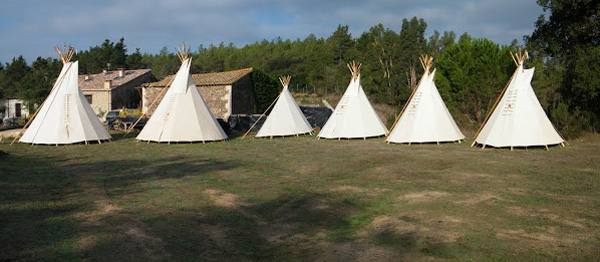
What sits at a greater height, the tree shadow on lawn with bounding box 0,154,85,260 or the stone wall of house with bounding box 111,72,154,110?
the stone wall of house with bounding box 111,72,154,110

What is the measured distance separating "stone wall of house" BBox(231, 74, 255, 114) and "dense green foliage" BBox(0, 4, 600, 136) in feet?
2.87

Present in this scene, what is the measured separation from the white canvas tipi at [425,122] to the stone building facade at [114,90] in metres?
24.4

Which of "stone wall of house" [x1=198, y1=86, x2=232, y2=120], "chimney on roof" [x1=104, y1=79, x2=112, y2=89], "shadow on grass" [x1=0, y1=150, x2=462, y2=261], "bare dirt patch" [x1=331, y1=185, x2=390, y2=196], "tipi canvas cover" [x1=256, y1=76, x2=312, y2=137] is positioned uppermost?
"chimney on roof" [x1=104, y1=79, x2=112, y2=89]

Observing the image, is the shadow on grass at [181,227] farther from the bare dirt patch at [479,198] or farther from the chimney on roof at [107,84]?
the chimney on roof at [107,84]

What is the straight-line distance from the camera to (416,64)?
38312 millimetres

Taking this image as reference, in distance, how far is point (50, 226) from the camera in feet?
19.3

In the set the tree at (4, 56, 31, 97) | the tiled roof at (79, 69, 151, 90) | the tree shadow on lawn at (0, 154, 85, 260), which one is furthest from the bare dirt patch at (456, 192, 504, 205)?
the tree at (4, 56, 31, 97)

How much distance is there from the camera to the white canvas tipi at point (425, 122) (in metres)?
15.2

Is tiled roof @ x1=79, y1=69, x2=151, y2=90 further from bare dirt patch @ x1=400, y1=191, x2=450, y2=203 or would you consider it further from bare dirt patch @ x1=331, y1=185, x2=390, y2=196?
bare dirt patch @ x1=400, y1=191, x2=450, y2=203

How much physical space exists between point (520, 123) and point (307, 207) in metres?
8.51

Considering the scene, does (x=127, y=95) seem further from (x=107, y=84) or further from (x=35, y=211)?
(x=35, y=211)

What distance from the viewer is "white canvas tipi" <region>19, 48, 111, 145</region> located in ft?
53.2

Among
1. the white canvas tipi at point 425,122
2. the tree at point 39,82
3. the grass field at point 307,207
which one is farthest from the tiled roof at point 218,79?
the grass field at point 307,207

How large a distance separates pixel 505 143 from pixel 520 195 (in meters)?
6.08
